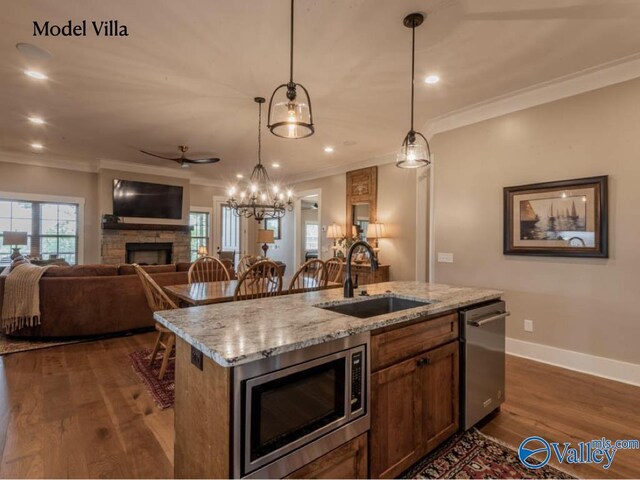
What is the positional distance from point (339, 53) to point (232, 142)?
3.03 metres

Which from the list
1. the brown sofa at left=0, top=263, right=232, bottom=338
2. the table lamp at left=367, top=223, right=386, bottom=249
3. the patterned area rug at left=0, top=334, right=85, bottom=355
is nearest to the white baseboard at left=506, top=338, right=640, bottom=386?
the table lamp at left=367, top=223, right=386, bottom=249

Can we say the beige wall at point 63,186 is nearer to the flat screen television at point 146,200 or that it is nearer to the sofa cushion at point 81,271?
the flat screen television at point 146,200

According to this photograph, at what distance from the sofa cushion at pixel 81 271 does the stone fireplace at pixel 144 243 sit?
8.89 ft

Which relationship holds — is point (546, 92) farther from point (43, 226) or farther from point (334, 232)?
point (43, 226)

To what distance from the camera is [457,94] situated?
3.49m

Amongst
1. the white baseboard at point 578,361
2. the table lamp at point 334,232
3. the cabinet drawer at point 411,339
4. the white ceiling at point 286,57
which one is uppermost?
the white ceiling at point 286,57

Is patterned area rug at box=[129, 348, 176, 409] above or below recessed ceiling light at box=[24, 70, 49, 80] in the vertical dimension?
below

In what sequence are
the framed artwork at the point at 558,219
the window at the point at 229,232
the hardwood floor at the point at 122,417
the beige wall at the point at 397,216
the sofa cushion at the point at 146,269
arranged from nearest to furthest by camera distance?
the hardwood floor at the point at 122,417 < the framed artwork at the point at 558,219 < the sofa cushion at the point at 146,269 < the beige wall at the point at 397,216 < the window at the point at 229,232

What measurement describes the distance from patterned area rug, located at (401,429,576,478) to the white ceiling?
287cm

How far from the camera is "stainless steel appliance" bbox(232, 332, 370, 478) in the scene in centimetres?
108

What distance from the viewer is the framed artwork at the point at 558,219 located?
301 cm

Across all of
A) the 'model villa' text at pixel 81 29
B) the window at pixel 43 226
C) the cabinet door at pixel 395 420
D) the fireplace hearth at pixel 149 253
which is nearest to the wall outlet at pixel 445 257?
the cabinet door at pixel 395 420

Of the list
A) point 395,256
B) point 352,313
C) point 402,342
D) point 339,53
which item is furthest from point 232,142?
point 402,342

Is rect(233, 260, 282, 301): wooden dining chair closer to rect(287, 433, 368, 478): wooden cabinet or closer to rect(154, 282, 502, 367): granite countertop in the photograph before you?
rect(154, 282, 502, 367): granite countertop
